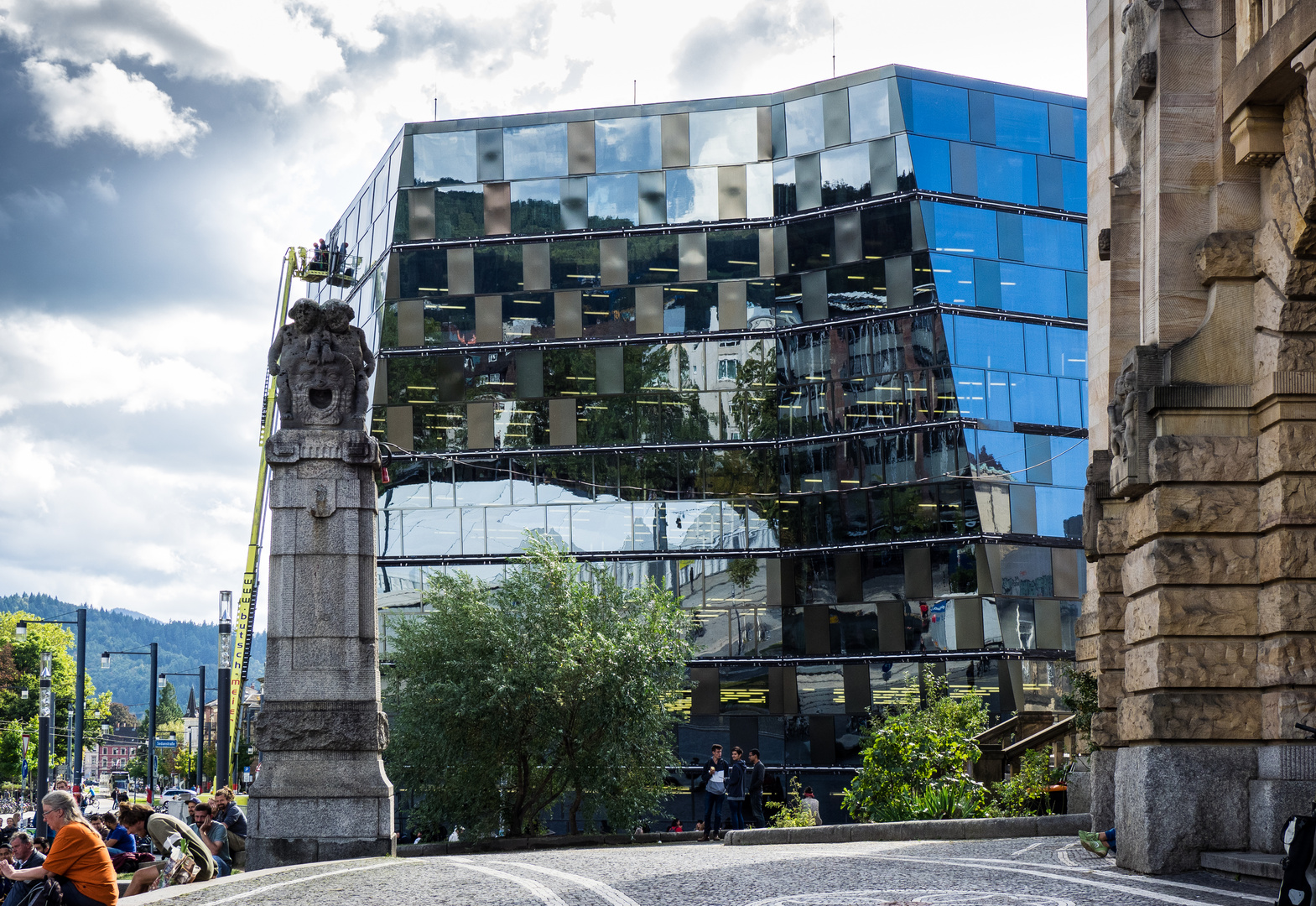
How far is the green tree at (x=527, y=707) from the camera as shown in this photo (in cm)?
3114

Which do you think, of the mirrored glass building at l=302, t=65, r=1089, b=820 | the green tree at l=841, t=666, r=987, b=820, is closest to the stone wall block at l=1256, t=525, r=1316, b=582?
the green tree at l=841, t=666, r=987, b=820

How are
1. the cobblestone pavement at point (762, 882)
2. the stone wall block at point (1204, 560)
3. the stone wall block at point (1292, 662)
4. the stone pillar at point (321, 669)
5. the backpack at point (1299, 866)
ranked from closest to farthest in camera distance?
the backpack at point (1299, 866) < the cobblestone pavement at point (762, 882) < the stone wall block at point (1292, 662) < the stone wall block at point (1204, 560) < the stone pillar at point (321, 669)

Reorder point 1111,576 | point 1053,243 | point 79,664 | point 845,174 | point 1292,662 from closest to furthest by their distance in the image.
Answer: point 1292,662 < point 1111,576 < point 845,174 < point 1053,243 < point 79,664

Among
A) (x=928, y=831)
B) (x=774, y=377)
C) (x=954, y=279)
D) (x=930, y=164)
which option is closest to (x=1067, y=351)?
(x=954, y=279)

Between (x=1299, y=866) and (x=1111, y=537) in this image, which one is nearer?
(x=1299, y=866)

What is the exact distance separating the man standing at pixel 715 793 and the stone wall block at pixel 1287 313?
48.3 ft

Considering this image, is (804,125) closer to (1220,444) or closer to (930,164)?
(930,164)

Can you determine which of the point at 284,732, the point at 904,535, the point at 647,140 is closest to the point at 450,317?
the point at 647,140


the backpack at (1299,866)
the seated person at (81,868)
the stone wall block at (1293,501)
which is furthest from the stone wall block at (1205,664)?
the seated person at (81,868)

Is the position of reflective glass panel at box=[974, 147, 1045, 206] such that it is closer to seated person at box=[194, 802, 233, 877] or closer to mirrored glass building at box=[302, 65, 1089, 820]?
mirrored glass building at box=[302, 65, 1089, 820]

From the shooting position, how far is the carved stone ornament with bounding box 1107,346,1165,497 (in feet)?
40.6

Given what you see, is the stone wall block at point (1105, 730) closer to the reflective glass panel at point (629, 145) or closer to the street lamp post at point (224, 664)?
the reflective glass panel at point (629, 145)

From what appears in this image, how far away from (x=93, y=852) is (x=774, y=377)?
121 ft

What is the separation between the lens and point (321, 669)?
1806 centimetres
